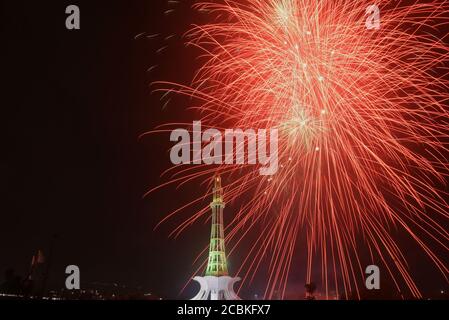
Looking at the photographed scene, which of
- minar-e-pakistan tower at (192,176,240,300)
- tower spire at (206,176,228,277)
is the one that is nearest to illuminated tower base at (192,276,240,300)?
minar-e-pakistan tower at (192,176,240,300)

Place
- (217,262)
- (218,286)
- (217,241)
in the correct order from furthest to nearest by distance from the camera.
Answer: (218,286), (217,262), (217,241)

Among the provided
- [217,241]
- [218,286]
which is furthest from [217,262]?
[218,286]

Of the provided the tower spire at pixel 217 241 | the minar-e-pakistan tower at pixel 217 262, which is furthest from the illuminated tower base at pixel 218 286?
the tower spire at pixel 217 241

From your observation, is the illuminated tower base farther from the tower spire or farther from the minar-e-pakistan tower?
the tower spire

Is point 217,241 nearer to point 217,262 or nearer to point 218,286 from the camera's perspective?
point 217,262
